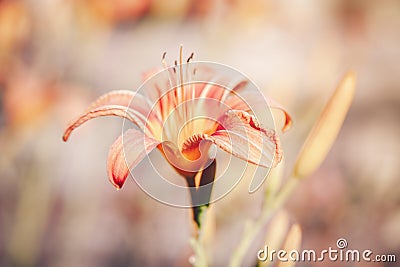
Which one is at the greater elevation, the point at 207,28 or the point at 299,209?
the point at 207,28

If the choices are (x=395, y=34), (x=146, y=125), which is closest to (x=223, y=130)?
(x=146, y=125)

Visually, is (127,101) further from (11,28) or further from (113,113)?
(11,28)

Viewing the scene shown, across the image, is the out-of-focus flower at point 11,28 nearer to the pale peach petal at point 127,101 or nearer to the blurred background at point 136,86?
the blurred background at point 136,86

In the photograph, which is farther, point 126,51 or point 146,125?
point 126,51

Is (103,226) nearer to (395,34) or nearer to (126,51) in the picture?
(126,51)

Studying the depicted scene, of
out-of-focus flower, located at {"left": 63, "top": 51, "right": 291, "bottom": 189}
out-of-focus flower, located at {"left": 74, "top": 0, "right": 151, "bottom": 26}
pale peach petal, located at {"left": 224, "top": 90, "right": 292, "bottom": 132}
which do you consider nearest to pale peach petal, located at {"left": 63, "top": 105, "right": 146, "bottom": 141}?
out-of-focus flower, located at {"left": 63, "top": 51, "right": 291, "bottom": 189}

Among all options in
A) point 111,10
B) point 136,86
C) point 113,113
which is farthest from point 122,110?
point 111,10

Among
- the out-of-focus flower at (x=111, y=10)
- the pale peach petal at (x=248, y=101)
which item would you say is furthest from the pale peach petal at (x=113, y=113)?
the out-of-focus flower at (x=111, y=10)

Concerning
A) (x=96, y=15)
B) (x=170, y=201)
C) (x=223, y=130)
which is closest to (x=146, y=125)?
(x=223, y=130)
